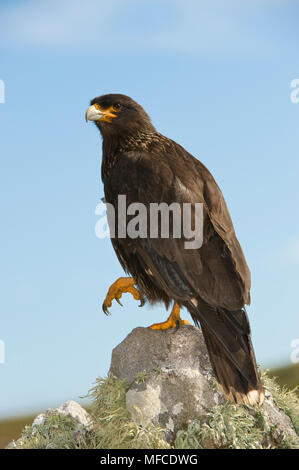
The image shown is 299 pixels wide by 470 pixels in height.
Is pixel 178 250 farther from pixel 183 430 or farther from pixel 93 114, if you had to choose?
pixel 93 114

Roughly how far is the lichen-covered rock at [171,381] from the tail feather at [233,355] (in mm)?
138

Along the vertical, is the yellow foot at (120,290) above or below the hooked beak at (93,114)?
below

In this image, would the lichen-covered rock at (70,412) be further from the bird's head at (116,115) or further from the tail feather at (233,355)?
the bird's head at (116,115)

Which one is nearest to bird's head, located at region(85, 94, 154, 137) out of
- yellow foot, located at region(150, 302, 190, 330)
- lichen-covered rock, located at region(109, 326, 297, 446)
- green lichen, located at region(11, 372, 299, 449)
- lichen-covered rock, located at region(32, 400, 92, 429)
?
yellow foot, located at region(150, 302, 190, 330)

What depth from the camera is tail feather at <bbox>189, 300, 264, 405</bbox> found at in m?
3.85

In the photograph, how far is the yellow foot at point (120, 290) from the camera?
4754 mm

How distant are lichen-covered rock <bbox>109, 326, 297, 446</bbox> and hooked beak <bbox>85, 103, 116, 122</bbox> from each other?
2.30 m

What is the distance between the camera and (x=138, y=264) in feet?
14.8

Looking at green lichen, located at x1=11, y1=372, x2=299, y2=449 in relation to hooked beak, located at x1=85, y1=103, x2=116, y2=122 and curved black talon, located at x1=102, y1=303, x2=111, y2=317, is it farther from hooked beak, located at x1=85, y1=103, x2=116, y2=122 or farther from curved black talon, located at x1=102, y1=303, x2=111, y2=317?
hooked beak, located at x1=85, y1=103, x2=116, y2=122

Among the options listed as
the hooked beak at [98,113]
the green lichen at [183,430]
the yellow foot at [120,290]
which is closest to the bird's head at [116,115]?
the hooked beak at [98,113]

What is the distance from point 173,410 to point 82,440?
862 millimetres

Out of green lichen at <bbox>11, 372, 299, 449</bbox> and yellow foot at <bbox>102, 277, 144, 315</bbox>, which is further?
yellow foot at <bbox>102, 277, 144, 315</bbox>
